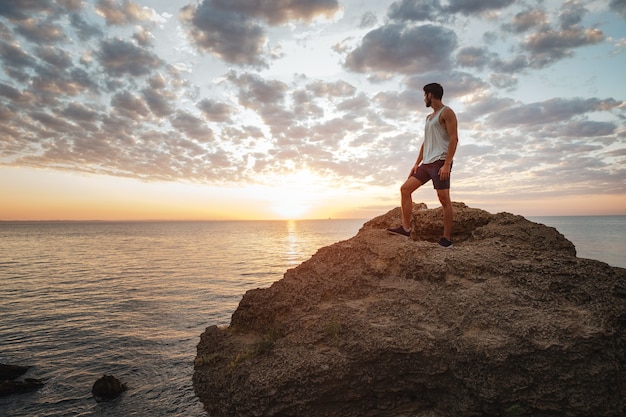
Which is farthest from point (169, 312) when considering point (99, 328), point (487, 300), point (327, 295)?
point (487, 300)

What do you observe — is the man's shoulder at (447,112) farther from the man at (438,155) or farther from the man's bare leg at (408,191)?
the man's bare leg at (408,191)

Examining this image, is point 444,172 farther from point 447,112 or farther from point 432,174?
point 447,112

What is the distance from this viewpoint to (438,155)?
7387 mm

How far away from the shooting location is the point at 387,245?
757 cm

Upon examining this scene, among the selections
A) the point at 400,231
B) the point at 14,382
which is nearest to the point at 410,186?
the point at 400,231

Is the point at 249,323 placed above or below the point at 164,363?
above

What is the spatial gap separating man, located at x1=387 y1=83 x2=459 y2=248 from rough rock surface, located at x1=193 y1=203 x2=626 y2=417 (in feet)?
3.17

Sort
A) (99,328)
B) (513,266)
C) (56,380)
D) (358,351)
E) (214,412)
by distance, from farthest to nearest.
A: (99,328), (56,380), (214,412), (513,266), (358,351)

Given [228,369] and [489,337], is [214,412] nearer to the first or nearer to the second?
[228,369]

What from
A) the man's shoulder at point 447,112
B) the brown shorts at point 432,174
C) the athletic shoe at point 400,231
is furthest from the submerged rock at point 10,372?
the man's shoulder at point 447,112

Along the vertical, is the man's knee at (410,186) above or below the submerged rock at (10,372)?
above

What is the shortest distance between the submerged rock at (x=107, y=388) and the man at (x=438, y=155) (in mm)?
9999

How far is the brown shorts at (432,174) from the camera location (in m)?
7.30

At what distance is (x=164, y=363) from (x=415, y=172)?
11.0 meters
